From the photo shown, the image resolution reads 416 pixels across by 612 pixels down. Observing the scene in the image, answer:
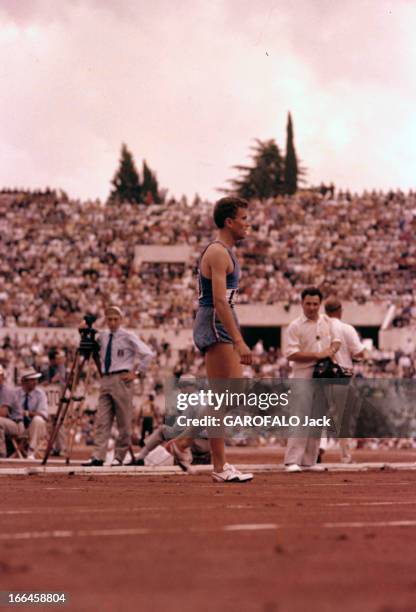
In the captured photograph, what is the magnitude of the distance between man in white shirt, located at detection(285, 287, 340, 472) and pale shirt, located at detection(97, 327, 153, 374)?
6.66 feet

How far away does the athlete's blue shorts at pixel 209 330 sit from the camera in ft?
32.6

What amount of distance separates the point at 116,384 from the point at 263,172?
85933mm

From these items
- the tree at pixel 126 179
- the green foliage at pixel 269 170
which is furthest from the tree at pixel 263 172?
the tree at pixel 126 179

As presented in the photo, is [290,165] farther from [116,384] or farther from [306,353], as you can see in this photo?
[306,353]

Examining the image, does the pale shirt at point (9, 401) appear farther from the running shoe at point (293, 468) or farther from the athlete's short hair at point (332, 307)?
the running shoe at point (293, 468)

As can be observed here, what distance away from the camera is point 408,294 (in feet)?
176

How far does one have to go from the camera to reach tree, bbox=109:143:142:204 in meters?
119

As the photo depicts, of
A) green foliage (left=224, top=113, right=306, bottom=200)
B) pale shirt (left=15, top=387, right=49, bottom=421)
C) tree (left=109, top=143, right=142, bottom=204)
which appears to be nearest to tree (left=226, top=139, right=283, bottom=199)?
green foliage (left=224, top=113, right=306, bottom=200)

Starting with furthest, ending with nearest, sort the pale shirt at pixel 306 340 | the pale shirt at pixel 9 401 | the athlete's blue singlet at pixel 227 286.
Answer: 1. the pale shirt at pixel 9 401
2. the pale shirt at pixel 306 340
3. the athlete's blue singlet at pixel 227 286

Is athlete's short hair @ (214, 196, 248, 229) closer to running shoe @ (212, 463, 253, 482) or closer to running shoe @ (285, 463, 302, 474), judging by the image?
running shoe @ (212, 463, 253, 482)

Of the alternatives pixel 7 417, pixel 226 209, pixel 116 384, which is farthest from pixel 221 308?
pixel 7 417

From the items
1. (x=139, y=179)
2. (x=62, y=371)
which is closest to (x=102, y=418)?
(x=62, y=371)

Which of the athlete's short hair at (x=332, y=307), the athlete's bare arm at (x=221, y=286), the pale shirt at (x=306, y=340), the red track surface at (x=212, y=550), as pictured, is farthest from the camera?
the athlete's short hair at (x=332, y=307)

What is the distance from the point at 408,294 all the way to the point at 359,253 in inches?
151
